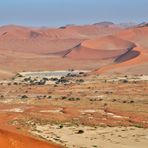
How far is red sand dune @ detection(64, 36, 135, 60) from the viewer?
114750 mm

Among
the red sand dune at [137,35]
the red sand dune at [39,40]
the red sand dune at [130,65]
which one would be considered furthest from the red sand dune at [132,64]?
the red sand dune at [39,40]

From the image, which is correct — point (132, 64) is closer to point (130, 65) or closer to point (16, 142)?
point (130, 65)

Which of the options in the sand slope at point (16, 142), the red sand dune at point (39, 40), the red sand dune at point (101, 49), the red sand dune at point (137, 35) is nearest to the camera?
the sand slope at point (16, 142)

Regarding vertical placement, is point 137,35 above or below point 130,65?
above

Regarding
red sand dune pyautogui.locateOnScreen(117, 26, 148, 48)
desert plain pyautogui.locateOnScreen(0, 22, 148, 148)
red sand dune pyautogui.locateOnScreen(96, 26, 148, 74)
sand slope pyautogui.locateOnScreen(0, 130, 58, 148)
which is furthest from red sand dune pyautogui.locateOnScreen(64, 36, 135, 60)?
sand slope pyautogui.locateOnScreen(0, 130, 58, 148)

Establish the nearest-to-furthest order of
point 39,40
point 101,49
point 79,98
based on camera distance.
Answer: point 79,98
point 101,49
point 39,40

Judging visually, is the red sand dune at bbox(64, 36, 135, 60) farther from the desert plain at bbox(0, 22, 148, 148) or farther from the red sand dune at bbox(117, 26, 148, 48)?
the red sand dune at bbox(117, 26, 148, 48)

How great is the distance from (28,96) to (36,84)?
1189 cm

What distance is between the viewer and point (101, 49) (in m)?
119

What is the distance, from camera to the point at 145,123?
3584 cm

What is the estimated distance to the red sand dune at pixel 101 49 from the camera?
11475 cm

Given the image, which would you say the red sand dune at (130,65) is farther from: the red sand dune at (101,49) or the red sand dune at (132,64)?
the red sand dune at (101,49)

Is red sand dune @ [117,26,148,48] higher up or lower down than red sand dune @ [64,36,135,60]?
higher up

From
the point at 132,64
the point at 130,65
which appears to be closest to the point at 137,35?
the point at 132,64
